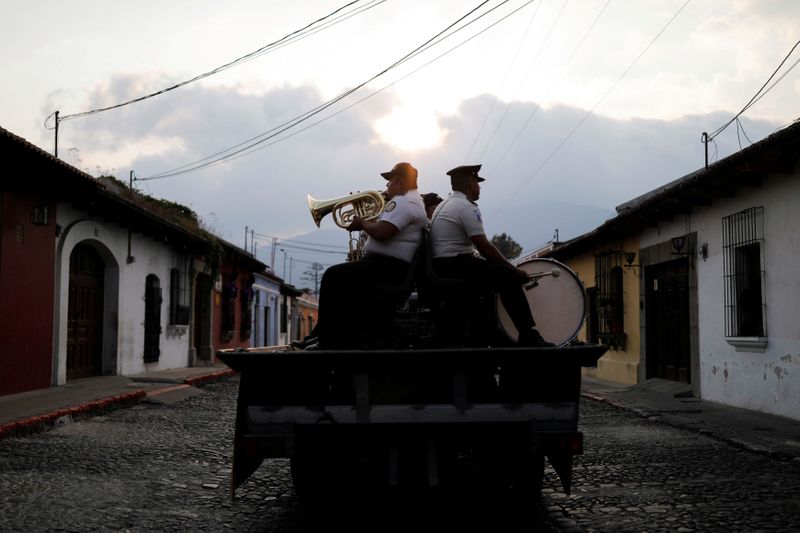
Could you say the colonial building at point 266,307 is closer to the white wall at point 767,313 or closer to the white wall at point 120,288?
the white wall at point 120,288

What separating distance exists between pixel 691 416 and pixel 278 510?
6634 mm

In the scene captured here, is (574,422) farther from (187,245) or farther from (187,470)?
(187,245)

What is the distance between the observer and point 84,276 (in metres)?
14.6

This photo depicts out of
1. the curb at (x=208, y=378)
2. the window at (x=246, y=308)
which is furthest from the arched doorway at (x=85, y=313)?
the window at (x=246, y=308)

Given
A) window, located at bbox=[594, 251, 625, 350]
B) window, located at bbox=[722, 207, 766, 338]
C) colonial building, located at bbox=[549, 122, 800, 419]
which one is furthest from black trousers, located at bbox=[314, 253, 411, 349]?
window, located at bbox=[594, 251, 625, 350]

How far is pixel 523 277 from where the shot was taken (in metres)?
4.27

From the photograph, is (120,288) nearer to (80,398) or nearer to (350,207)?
(80,398)

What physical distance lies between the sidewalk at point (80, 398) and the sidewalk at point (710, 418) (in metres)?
6.82

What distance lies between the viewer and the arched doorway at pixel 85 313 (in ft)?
46.0

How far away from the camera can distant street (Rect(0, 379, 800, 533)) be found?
4.25 meters

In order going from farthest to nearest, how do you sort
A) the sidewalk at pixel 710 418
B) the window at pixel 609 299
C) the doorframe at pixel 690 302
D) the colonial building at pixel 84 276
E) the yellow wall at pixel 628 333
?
the window at pixel 609 299 → the yellow wall at pixel 628 333 → the doorframe at pixel 690 302 → the colonial building at pixel 84 276 → the sidewalk at pixel 710 418

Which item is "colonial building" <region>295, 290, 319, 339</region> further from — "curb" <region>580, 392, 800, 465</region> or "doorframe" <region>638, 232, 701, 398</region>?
"curb" <region>580, 392, 800, 465</region>

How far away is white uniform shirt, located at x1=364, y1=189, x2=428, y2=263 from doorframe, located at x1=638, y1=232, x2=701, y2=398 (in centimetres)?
942

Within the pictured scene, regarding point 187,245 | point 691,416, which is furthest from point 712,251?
point 187,245
